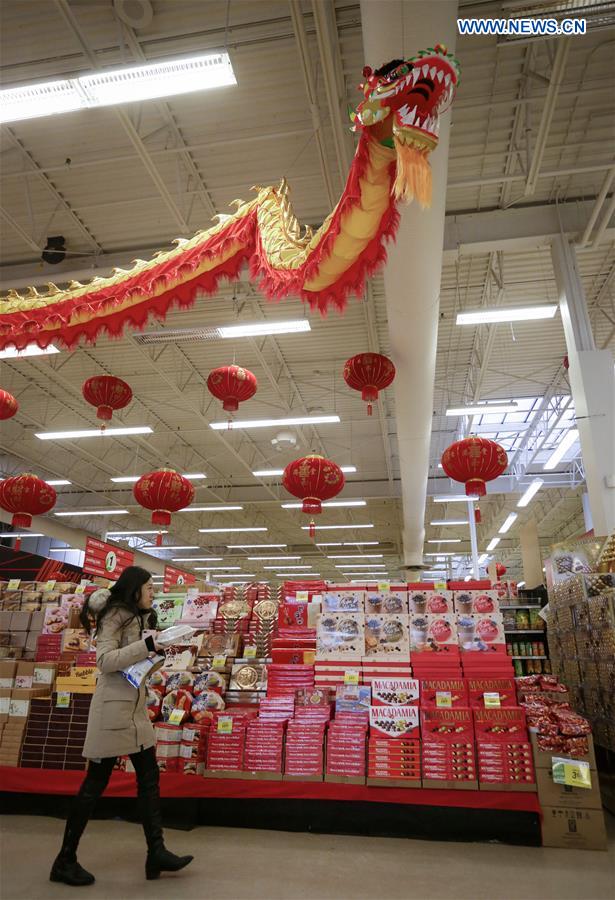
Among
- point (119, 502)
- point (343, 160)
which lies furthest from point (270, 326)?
point (119, 502)

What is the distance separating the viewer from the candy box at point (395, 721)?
3758 mm

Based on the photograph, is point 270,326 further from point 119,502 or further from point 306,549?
point 306,549

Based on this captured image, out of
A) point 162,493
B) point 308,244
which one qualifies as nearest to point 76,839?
point 308,244

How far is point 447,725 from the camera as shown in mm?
3734

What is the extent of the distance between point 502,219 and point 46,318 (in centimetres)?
609

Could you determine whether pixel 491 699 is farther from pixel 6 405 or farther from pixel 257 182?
pixel 257 182

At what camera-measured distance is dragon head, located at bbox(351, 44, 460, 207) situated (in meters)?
1.98

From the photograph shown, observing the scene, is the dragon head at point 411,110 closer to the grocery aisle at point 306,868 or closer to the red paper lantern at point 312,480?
the grocery aisle at point 306,868

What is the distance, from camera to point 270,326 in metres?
8.09

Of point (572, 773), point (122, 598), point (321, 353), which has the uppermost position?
point (321, 353)

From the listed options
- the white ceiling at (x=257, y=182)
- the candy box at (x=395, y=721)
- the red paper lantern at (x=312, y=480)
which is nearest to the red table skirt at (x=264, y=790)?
the candy box at (x=395, y=721)

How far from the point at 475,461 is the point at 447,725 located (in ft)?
13.6

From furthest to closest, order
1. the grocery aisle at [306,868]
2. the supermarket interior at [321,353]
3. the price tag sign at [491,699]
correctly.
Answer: the price tag sign at [491,699], the supermarket interior at [321,353], the grocery aisle at [306,868]

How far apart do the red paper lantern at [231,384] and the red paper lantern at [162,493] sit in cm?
169
